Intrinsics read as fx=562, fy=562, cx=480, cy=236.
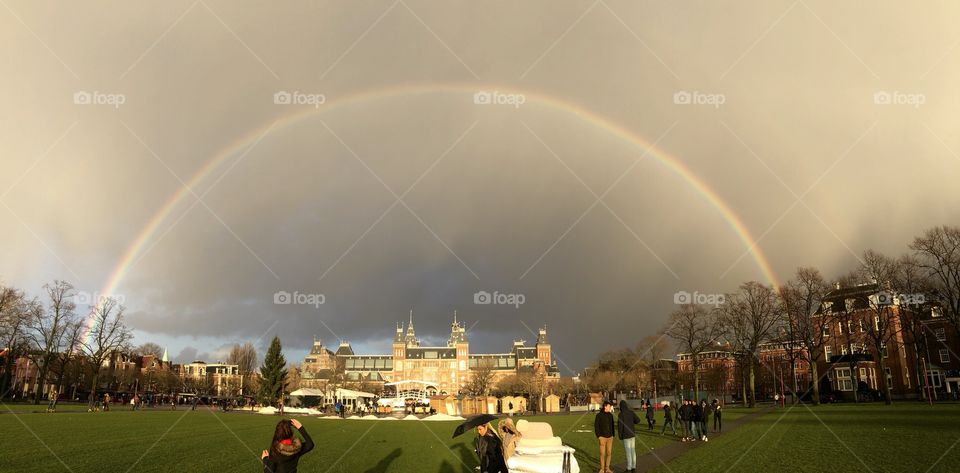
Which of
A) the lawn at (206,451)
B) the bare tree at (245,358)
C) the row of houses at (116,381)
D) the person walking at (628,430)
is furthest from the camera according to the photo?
the bare tree at (245,358)

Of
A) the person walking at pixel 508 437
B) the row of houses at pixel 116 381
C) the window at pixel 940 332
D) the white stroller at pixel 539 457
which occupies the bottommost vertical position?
the row of houses at pixel 116 381

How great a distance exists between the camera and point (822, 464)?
703 inches

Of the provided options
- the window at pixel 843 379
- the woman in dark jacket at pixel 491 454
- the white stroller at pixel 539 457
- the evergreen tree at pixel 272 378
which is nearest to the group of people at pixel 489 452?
the woman in dark jacket at pixel 491 454

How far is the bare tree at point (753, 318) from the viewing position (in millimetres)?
68625

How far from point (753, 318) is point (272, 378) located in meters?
70.7

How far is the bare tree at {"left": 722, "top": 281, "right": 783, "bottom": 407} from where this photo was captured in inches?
2702

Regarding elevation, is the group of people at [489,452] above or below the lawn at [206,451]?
above

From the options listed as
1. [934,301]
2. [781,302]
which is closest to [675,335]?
[781,302]

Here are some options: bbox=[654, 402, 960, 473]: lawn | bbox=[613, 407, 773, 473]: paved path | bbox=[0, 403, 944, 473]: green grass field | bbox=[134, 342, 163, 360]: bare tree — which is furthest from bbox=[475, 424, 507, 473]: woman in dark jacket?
bbox=[134, 342, 163, 360]: bare tree

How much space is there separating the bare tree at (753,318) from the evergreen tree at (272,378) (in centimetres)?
6627

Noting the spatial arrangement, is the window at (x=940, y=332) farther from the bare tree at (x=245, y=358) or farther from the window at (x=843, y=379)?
the bare tree at (x=245, y=358)

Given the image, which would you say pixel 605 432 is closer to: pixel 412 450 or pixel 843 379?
pixel 412 450

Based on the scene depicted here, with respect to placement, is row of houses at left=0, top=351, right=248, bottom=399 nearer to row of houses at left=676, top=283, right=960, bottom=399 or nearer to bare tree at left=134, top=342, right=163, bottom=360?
bare tree at left=134, top=342, right=163, bottom=360

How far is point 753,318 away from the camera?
69.3 meters
